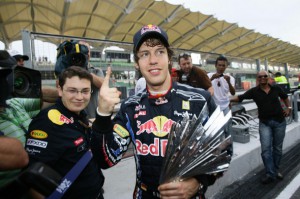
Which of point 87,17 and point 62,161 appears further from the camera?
point 87,17

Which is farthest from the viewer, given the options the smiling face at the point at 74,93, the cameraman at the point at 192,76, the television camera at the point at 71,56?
the cameraman at the point at 192,76

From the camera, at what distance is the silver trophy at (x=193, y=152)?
48.1 inches

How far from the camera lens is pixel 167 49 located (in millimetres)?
1688

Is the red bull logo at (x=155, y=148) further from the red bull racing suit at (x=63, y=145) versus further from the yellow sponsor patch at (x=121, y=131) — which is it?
the red bull racing suit at (x=63, y=145)

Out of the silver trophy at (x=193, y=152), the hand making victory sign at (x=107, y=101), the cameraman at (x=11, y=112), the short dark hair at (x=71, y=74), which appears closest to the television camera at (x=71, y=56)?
the short dark hair at (x=71, y=74)

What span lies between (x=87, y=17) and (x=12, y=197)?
108 feet

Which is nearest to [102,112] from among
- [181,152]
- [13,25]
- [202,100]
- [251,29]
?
[181,152]

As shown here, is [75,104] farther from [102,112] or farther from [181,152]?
[181,152]

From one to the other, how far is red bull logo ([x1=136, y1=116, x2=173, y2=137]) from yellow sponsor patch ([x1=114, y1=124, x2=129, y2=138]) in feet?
0.31

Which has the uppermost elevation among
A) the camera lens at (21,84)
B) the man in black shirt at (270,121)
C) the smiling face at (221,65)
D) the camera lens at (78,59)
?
the smiling face at (221,65)

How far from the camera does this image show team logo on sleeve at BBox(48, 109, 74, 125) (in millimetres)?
1777

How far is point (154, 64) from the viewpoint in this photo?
1.55 metres

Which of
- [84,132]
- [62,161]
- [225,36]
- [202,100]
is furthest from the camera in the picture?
[225,36]

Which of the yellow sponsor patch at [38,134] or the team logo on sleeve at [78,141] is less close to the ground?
the yellow sponsor patch at [38,134]
